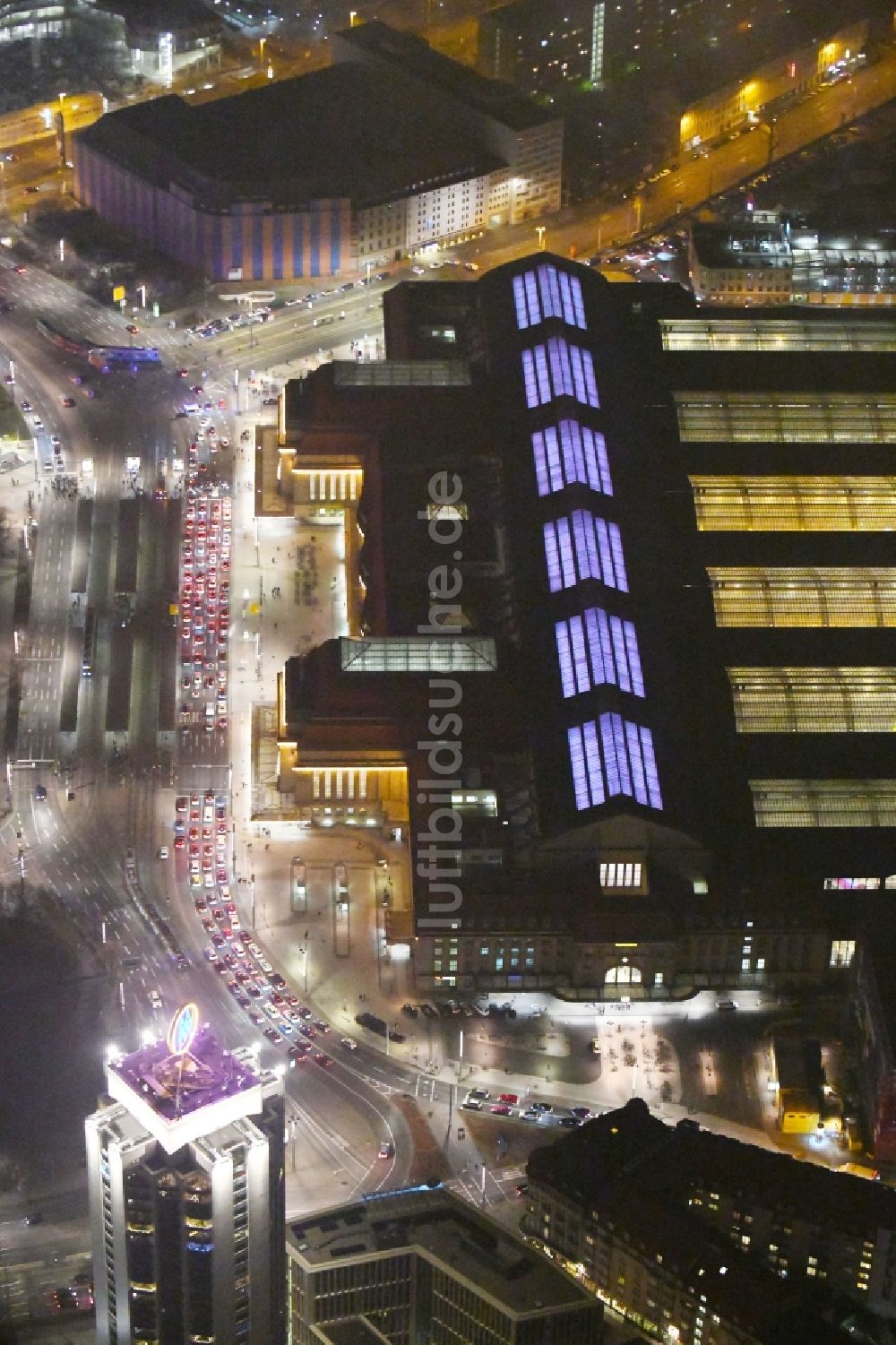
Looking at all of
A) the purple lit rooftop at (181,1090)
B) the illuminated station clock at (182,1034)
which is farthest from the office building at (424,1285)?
the illuminated station clock at (182,1034)

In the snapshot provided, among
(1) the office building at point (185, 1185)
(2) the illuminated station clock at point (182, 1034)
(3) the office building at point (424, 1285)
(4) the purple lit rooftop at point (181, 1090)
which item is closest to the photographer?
(4) the purple lit rooftop at point (181, 1090)

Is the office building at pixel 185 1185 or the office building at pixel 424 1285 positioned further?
the office building at pixel 424 1285

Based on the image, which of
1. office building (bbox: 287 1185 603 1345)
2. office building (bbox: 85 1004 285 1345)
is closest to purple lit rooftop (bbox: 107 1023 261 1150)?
office building (bbox: 85 1004 285 1345)

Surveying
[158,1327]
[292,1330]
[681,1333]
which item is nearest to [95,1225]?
[158,1327]

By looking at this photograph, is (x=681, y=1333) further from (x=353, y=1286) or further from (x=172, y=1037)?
(x=172, y=1037)

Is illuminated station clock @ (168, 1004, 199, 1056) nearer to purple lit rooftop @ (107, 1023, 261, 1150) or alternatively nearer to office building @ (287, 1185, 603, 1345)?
purple lit rooftop @ (107, 1023, 261, 1150)

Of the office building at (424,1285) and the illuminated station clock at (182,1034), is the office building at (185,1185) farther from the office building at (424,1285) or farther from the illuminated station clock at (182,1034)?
the office building at (424,1285)
